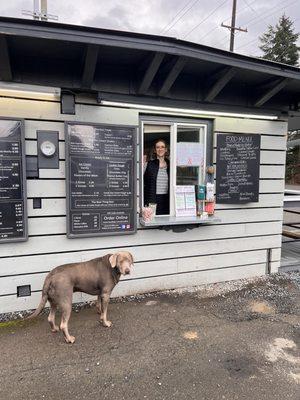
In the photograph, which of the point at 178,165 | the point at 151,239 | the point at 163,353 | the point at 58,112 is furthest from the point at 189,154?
the point at 163,353

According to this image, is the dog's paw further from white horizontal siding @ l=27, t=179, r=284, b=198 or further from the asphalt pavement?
white horizontal siding @ l=27, t=179, r=284, b=198

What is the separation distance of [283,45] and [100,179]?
33789 millimetres

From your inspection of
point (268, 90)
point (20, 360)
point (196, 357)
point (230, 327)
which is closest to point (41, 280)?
point (20, 360)

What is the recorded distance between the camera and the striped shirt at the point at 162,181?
444 cm

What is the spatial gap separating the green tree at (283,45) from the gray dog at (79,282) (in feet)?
107

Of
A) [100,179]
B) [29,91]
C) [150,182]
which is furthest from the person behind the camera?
[150,182]

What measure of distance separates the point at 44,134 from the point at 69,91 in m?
0.58

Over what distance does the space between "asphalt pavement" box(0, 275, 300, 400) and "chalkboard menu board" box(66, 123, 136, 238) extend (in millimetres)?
1033

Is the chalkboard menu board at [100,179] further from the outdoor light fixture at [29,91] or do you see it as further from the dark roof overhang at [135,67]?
the dark roof overhang at [135,67]

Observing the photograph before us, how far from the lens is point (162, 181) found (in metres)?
4.46

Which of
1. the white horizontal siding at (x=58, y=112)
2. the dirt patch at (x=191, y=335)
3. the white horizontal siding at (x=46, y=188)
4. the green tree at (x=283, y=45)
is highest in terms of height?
the green tree at (x=283, y=45)

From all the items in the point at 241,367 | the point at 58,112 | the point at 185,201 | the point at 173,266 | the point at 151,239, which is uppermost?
the point at 58,112

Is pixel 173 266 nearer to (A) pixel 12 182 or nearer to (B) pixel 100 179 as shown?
(B) pixel 100 179

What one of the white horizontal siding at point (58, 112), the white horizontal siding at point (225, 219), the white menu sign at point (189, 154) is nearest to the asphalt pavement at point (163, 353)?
the white horizontal siding at point (225, 219)
